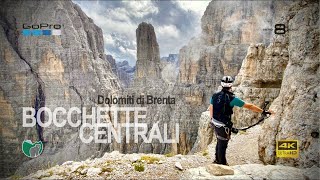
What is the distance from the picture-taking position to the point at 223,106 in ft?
17.9

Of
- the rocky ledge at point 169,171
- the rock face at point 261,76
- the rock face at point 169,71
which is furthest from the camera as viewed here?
the rock face at point 169,71

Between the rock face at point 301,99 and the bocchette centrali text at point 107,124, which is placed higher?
the rock face at point 301,99

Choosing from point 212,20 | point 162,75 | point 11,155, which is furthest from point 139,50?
point 11,155

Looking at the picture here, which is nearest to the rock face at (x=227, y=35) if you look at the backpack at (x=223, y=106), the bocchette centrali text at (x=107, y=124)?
the bocchette centrali text at (x=107, y=124)

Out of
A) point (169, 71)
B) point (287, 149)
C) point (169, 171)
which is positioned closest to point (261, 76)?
point (287, 149)

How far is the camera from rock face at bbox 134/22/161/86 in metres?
59.3

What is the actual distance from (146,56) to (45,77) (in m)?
24.0

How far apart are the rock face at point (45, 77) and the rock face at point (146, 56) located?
8.95 meters

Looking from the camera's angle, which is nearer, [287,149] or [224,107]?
[224,107]

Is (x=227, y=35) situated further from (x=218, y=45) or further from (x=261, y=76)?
(x=261, y=76)

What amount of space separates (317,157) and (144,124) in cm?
4176

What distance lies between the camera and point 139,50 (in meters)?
60.5

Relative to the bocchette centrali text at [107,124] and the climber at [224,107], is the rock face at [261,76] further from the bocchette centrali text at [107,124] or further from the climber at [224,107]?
the bocchette centrali text at [107,124]

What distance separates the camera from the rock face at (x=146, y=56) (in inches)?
2334
